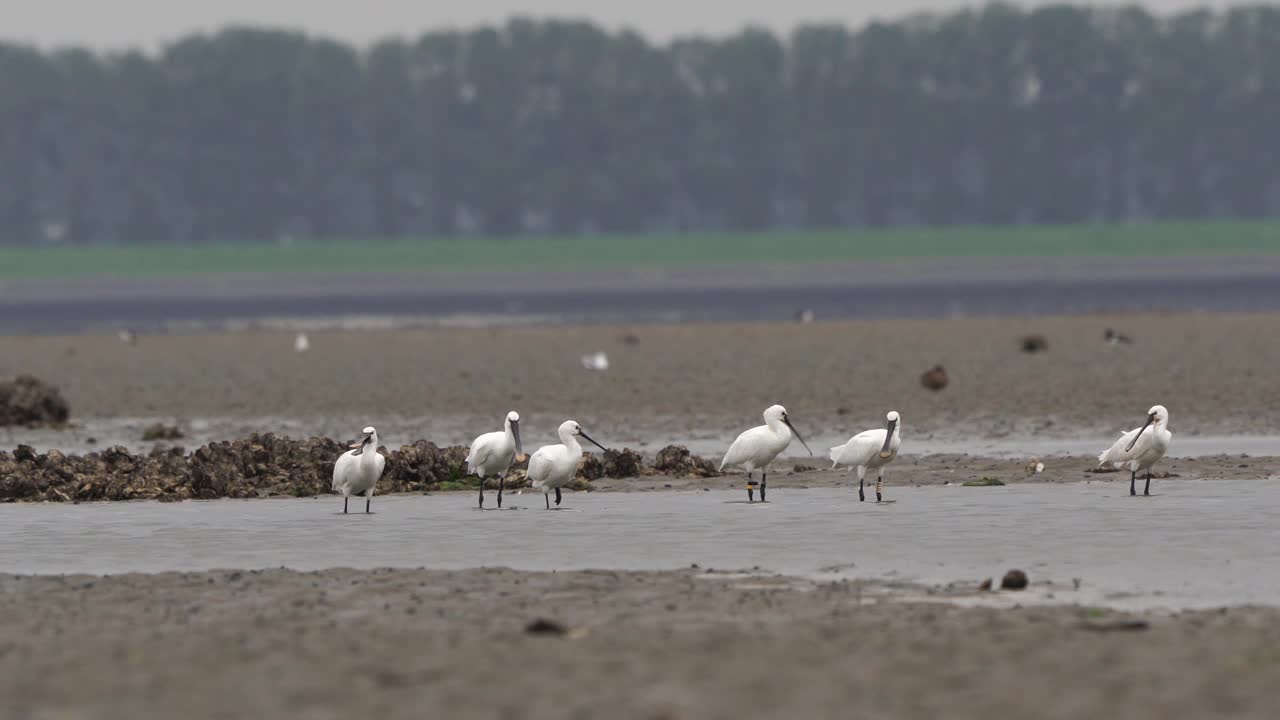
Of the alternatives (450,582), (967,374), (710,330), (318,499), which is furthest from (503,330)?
(450,582)

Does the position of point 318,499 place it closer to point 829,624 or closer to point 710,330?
point 829,624

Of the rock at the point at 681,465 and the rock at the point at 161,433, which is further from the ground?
the rock at the point at 161,433

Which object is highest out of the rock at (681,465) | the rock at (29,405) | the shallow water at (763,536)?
the rock at (29,405)

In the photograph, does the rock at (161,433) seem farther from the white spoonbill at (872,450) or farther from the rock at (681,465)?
the white spoonbill at (872,450)

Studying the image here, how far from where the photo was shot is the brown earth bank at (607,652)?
11984 mm

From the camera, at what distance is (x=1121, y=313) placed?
73.0 metres

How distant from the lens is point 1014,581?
16.0m

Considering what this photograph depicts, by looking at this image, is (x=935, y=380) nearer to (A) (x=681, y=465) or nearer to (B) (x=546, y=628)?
(A) (x=681, y=465)

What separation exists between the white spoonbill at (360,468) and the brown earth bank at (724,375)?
40.7 ft

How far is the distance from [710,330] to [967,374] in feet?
75.1

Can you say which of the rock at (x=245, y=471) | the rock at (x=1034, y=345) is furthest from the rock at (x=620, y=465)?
the rock at (x=1034, y=345)

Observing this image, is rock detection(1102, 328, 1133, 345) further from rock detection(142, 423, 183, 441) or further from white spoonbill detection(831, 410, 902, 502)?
white spoonbill detection(831, 410, 902, 502)

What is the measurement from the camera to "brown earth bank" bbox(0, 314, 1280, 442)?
3634 centimetres

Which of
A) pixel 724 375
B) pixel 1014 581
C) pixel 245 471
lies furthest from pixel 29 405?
pixel 1014 581
